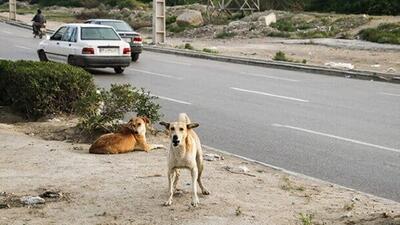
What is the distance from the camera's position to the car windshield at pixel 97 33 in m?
22.2

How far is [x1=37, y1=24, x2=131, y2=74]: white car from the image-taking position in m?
21.5

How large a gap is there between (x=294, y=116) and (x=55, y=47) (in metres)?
11.0

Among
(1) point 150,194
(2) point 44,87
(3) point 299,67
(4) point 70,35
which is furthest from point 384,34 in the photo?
(1) point 150,194

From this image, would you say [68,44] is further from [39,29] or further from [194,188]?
[39,29]

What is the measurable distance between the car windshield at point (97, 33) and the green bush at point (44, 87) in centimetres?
948

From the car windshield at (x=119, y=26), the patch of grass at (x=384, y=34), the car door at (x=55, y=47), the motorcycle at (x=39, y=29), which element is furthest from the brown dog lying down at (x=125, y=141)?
the motorcycle at (x=39, y=29)

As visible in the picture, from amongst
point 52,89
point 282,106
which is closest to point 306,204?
point 52,89

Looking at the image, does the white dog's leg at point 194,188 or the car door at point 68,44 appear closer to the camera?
the white dog's leg at point 194,188

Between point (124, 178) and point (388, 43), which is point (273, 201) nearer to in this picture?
point (124, 178)

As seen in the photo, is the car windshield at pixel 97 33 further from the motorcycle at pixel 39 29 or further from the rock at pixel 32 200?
the motorcycle at pixel 39 29

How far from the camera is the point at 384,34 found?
39656 millimetres

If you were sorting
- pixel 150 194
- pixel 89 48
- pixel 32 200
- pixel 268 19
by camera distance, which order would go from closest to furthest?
pixel 32 200
pixel 150 194
pixel 89 48
pixel 268 19

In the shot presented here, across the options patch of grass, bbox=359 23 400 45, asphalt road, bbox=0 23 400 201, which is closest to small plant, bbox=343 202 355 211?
asphalt road, bbox=0 23 400 201

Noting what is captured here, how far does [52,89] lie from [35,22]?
31713 mm
